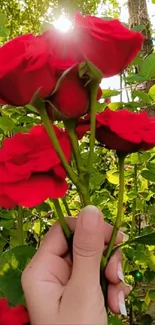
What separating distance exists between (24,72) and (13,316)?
0.93ft

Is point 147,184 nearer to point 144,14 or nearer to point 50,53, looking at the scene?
point 50,53

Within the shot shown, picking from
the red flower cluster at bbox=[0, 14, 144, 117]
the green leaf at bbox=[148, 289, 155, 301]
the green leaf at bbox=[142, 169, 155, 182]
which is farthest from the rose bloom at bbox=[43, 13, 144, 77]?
the green leaf at bbox=[148, 289, 155, 301]

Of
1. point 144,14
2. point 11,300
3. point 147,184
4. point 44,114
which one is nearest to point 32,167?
point 44,114

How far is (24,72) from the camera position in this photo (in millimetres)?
526

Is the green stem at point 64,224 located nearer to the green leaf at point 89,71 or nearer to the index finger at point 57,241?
the index finger at point 57,241

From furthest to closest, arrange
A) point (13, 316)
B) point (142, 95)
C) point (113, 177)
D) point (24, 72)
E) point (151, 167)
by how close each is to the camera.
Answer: point (113, 177)
point (151, 167)
point (142, 95)
point (13, 316)
point (24, 72)

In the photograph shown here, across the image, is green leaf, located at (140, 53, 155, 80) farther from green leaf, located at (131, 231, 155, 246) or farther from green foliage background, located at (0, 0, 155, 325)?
green leaf, located at (131, 231, 155, 246)

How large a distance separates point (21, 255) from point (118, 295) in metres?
0.26

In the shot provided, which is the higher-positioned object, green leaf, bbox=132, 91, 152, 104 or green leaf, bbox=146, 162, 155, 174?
green leaf, bbox=132, 91, 152, 104

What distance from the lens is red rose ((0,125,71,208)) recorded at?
54 centimetres

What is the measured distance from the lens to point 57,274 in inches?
26.1

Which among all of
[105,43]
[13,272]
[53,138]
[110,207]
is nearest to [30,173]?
[53,138]

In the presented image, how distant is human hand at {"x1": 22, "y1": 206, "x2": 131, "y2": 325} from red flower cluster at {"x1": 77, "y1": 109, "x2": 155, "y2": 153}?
0.08 m

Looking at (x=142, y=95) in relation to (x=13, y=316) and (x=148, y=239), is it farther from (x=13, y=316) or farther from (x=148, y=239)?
(x=13, y=316)
